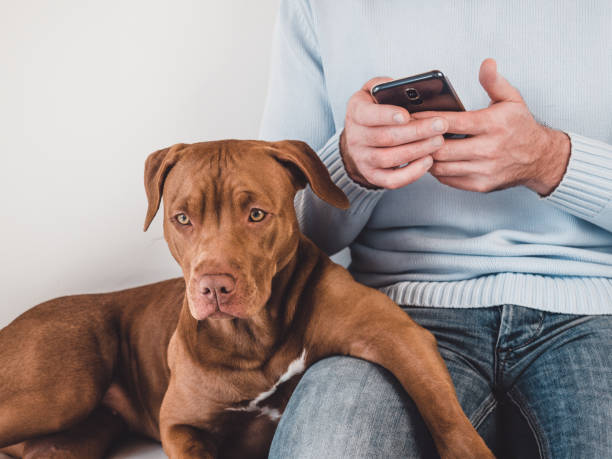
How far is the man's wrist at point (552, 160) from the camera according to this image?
1.46m

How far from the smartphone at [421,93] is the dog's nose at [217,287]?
56 cm

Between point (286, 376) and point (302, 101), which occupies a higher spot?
point (302, 101)

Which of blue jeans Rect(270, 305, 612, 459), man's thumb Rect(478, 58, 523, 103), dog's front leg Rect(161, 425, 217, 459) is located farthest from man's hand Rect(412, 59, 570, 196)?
dog's front leg Rect(161, 425, 217, 459)

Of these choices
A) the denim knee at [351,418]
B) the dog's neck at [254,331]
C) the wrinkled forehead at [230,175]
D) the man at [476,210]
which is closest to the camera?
the denim knee at [351,418]

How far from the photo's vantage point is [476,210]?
168cm

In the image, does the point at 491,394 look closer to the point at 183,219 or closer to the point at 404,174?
the point at 404,174

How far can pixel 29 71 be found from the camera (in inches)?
89.1

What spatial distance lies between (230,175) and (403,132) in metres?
0.42

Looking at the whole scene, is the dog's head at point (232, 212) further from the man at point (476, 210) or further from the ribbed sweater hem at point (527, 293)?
the ribbed sweater hem at point (527, 293)

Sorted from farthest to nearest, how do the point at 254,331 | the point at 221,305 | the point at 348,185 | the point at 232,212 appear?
the point at 348,185
the point at 254,331
the point at 232,212
the point at 221,305

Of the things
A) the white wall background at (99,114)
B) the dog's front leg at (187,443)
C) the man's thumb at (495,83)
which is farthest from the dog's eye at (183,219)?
the white wall background at (99,114)

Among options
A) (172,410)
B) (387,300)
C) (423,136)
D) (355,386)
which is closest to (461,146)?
(423,136)

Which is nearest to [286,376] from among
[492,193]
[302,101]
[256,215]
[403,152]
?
[256,215]

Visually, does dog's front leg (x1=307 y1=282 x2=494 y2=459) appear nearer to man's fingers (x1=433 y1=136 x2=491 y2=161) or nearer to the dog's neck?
the dog's neck
